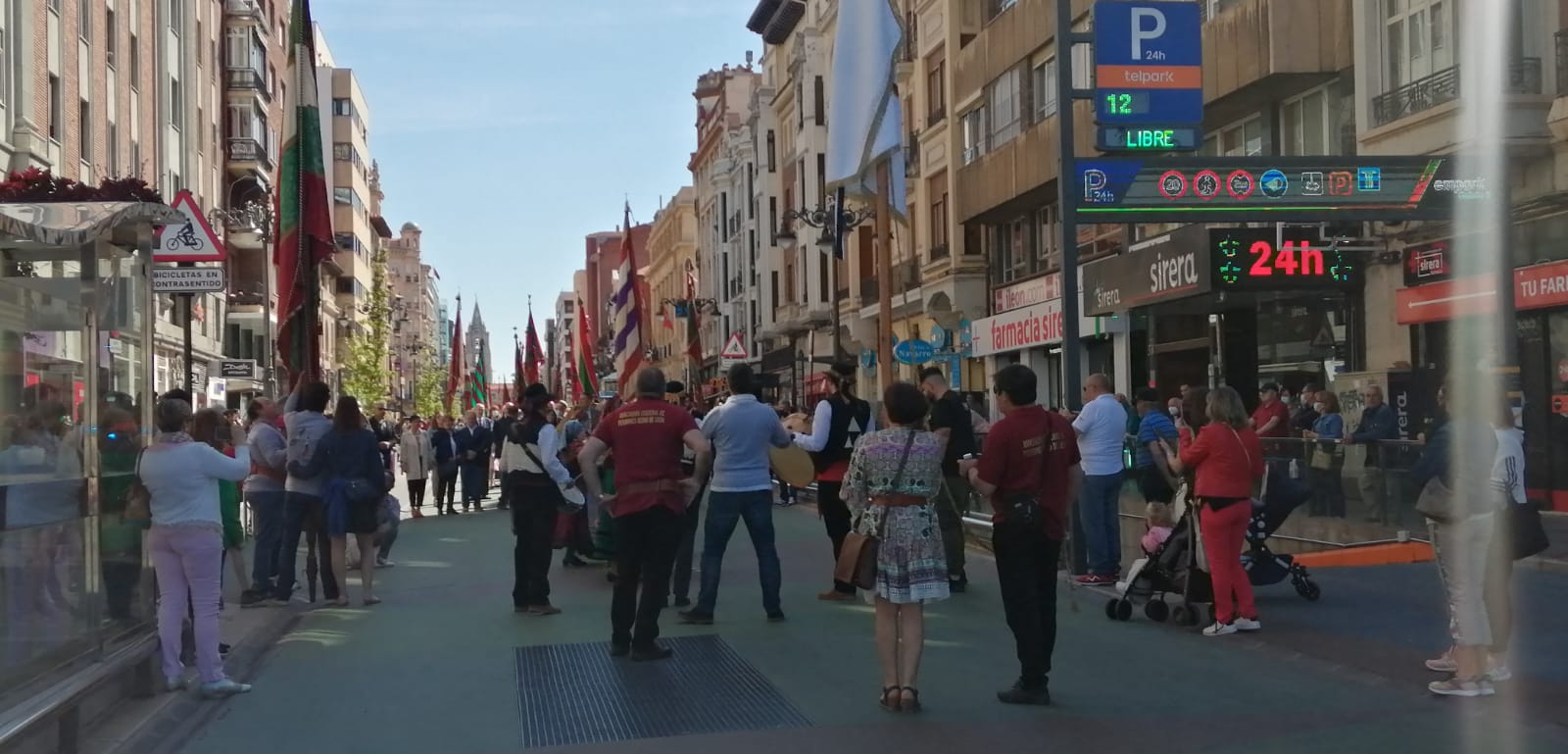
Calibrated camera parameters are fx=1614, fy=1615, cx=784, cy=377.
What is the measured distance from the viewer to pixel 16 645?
6.93 m

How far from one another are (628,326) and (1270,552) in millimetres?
18458

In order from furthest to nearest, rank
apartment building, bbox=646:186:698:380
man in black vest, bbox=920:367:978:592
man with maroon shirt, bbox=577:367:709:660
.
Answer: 1. apartment building, bbox=646:186:698:380
2. man in black vest, bbox=920:367:978:592
3. man with maroon shirt, bbox=577:367:709:660

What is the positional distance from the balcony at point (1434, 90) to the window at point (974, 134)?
1502cm

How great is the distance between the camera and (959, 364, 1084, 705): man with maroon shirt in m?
8.26

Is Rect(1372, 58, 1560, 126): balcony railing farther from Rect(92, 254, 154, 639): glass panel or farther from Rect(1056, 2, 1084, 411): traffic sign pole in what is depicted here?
Rect(92, 254, 154, 639): glass panel

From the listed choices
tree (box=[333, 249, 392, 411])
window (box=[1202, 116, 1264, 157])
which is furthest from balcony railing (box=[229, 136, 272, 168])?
window (box=[1202, 116, 1264, 157])

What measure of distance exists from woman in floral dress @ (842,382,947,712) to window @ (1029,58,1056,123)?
2365cm

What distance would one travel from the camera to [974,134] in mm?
36750

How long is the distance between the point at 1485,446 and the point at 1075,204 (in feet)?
23.6

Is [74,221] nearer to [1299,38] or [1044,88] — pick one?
[1299,38]

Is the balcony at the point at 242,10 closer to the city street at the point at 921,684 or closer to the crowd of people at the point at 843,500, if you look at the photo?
the crowd of people at the point at 843,500

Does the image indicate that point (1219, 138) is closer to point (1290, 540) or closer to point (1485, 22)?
point (1485, 22)

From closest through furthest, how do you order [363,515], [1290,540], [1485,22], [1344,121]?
[363,515], [1290,540], [1485,22], [1344,121]

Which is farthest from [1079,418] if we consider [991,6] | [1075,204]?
[991,6]
